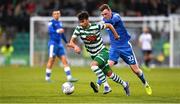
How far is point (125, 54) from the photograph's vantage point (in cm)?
1948

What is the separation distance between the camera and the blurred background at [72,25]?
42656mm

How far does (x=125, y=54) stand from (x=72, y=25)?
79.1 ft

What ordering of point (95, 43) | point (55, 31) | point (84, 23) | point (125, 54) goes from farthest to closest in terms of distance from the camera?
point (55, 31)
point (125, 54)
point (95, 43)
point (84, 23)

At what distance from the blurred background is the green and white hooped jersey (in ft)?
74.4

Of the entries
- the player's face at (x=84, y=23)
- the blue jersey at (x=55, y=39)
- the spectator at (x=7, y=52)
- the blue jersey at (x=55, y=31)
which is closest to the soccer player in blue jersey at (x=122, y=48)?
the player's face at (x=84, y=23)

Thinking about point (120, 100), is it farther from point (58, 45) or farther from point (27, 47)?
point (27, 47)

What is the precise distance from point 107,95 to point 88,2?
26.1 meters

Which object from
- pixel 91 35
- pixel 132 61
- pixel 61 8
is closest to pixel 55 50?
pixel 132 61

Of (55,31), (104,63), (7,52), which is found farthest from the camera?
(7,52)

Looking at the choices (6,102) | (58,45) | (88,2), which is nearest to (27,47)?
(88,2)

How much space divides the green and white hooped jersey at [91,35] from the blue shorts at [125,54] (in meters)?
1.04

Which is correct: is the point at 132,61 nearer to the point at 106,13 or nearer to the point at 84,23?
the point at 106,13

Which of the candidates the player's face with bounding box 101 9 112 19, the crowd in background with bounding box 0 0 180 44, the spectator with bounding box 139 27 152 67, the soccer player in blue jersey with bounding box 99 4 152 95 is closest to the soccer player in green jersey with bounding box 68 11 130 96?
the player's face with bounding box 101 9 112 19

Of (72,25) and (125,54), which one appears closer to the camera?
(125,54)
